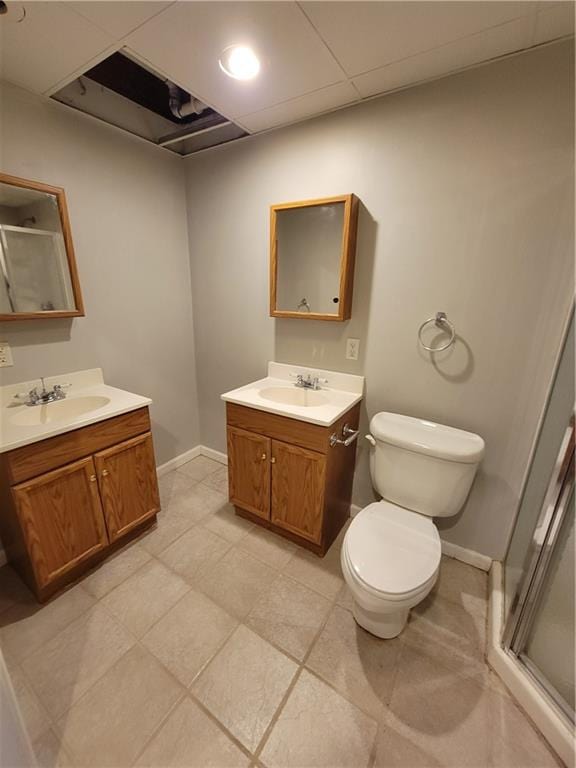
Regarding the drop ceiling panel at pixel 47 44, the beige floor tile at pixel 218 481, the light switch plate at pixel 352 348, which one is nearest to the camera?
the drop ceiling panel at pixel 47 44

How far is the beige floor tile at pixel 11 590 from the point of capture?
1.45 meters

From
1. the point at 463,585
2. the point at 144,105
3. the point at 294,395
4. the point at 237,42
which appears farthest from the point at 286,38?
the point at 463,585

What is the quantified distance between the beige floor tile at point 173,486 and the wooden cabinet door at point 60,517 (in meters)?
0.60

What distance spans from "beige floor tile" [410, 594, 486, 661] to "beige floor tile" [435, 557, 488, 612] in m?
0.04

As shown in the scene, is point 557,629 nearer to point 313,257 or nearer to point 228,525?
point 228,525

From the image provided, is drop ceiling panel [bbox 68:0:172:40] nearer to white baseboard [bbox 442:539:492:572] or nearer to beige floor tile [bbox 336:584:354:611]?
beige floor tile [bbox 336:584:354:611]

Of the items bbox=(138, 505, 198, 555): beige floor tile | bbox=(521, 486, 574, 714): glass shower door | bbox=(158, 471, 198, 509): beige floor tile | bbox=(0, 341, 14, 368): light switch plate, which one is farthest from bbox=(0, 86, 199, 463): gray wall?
bbox=(521, 486, 574, 714): glass shower door

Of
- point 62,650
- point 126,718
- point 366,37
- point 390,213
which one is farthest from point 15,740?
point 366,37

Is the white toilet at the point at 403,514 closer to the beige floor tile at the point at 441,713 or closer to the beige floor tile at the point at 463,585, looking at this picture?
the beige floor tile at the point at 441,713

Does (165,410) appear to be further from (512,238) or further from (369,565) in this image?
(512,238)

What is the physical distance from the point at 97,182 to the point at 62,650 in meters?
2.31

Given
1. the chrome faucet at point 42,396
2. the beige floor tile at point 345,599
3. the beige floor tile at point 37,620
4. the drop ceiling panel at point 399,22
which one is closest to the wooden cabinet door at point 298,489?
the beige floor tile at point 345,599

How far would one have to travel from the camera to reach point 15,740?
0.81 metres

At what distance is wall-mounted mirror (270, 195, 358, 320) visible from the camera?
163 centimetres
